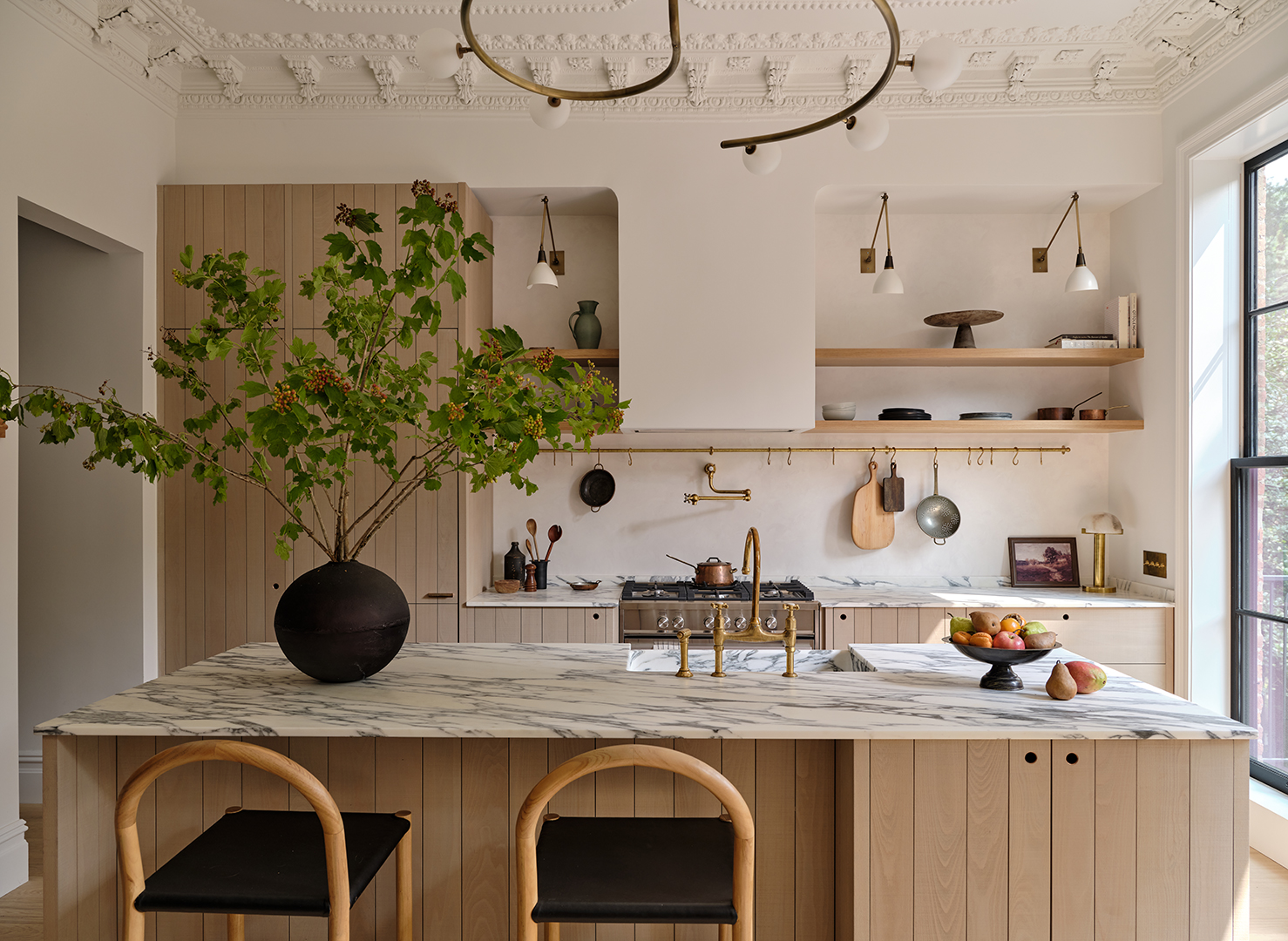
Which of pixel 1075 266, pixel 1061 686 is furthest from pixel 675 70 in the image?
pixel 1075 266

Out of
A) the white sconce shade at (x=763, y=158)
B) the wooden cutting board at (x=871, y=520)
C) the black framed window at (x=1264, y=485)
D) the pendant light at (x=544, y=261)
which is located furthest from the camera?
the wooden cutting board at (x=871, y=520)

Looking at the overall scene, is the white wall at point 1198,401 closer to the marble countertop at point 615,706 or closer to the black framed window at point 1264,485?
the black framed window at point 1264,485

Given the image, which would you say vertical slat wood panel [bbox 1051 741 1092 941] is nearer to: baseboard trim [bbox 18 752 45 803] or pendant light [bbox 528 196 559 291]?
pendant light [bbox 528 196 559 291]

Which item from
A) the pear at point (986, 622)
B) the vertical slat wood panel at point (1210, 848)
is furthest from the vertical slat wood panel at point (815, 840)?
the vertical slat wood panel at point (1210, 848)

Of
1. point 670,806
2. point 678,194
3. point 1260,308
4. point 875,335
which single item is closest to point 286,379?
point 670,806

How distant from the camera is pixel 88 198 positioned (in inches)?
128

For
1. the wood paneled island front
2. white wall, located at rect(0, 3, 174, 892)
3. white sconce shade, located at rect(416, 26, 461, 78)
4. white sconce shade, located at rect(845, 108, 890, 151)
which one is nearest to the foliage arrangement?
white sconce shade, located at rect(416, 26, 461, 78)

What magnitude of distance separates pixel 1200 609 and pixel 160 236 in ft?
15.5

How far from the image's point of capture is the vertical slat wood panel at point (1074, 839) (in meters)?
1.80

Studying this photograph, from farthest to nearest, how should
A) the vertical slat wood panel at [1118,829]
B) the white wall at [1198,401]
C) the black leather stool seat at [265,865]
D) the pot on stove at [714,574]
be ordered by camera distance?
the pot on stove at [714,574]
the white wall at [1198,401]
the vertical slat wood panel at [1118,829]
the black leather stool seat at [265,865]

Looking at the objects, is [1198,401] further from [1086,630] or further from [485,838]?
[485,838]

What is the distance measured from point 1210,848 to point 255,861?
1.96 metres

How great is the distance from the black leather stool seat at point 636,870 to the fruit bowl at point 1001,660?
2.46 ft

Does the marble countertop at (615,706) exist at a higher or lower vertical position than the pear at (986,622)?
lower
